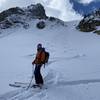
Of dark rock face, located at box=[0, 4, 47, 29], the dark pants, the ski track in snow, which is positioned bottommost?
the ski track in snow

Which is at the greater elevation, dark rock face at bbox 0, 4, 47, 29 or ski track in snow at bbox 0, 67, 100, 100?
dark rock face at bbox 0, 4, 47, 29

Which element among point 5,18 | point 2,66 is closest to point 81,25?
Answer: point 5,18

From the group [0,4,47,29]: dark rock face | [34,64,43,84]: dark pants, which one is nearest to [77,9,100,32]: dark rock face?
[0,4,47,29]: dark rock face

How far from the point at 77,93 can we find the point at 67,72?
487 cm

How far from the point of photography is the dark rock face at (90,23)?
58.0 m

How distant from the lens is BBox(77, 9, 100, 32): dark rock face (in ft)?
190

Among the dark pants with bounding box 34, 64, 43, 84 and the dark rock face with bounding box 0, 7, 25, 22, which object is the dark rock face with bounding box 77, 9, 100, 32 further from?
the dark pants with bounding box 34, 64, 43, 84

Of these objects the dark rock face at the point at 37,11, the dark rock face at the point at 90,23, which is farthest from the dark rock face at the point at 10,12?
the dark rock face at the point at 90,23

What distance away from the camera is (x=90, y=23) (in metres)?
60.0

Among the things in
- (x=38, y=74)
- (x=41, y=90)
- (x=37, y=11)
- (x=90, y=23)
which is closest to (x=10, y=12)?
(x=37, y=11)

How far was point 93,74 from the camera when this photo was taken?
52.5 feet

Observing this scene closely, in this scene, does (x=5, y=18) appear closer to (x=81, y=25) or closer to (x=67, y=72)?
(x=81, y=25)

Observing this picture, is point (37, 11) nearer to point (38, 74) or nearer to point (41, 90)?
point (38, 74)

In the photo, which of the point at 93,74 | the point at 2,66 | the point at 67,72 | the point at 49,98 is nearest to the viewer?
the point at 49,98
